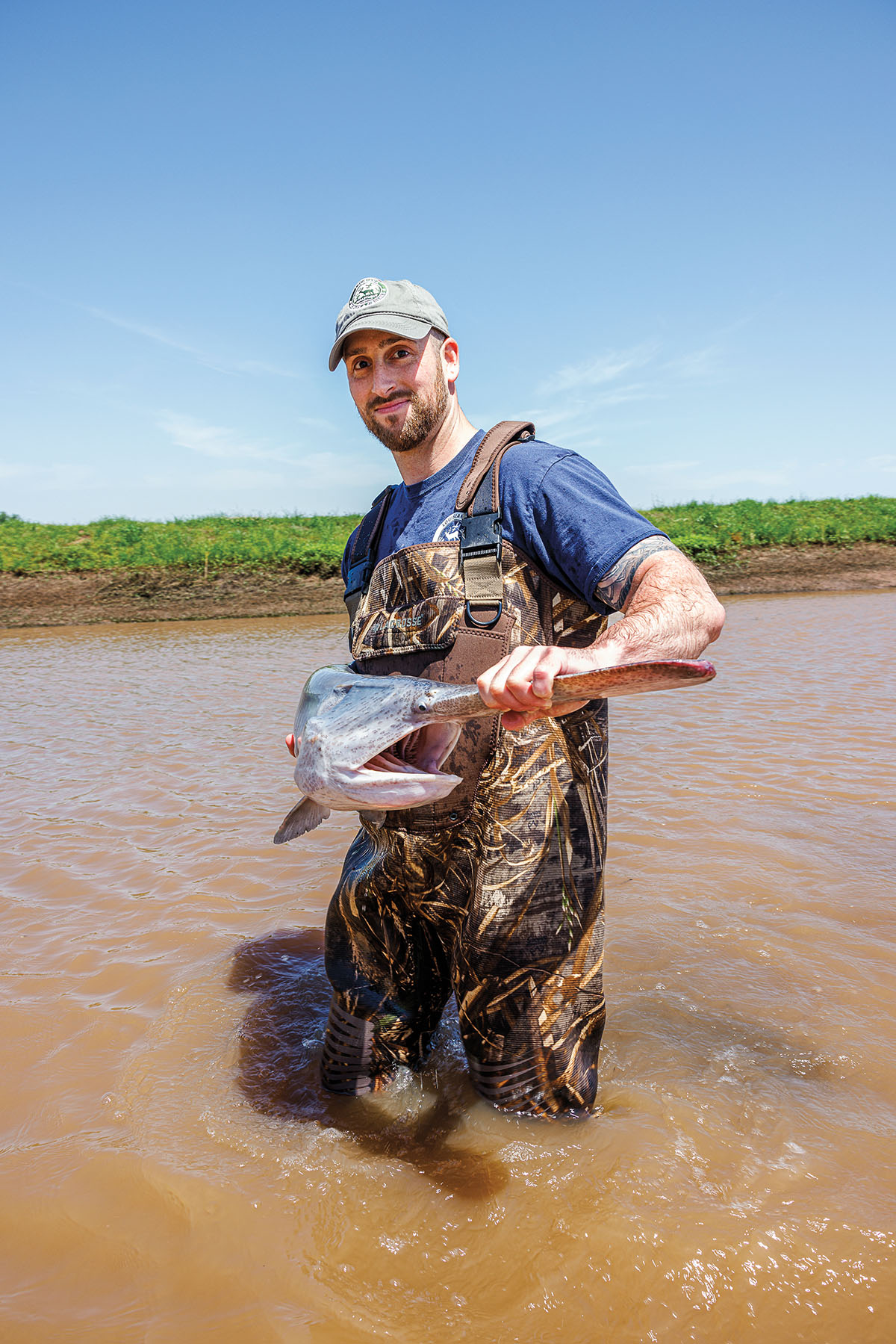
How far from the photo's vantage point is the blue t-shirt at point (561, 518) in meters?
1.86

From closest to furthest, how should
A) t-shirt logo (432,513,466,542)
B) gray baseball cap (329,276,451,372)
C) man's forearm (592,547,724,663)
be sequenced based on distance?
man's forearm (592,547,724,663), t-shirt logo (432,513,466,542), gray baseball cap (329,276,451,372)

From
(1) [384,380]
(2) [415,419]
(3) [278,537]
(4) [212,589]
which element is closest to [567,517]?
(2) [415,419]

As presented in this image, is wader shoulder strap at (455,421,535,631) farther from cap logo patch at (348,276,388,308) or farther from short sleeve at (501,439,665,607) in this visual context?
cap logo patch at (348,276,388,308)

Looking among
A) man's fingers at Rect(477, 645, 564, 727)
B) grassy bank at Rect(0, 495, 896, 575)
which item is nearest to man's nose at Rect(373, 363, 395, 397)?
man's fingers at Rect(477, 645, 564, 727)

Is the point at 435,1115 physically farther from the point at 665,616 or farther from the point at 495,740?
the point at 665,616

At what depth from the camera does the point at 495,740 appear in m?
2.03

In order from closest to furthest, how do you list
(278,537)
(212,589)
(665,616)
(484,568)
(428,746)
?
(665,616) → (428,746) → (484,568) → (212,589) → (278,537)

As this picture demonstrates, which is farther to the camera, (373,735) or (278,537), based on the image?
(278,537)

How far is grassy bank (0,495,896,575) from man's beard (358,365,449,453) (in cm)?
1550

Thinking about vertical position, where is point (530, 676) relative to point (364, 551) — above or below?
below

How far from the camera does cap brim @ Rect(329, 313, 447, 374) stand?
2.23 meters

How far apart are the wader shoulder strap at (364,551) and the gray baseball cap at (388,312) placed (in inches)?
17.7

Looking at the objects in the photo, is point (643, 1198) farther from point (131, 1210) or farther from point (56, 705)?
point (56, 705)

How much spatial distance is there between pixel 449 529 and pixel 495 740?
0.58 metres
